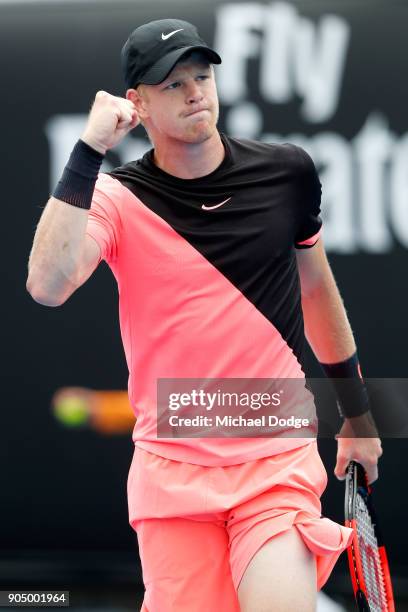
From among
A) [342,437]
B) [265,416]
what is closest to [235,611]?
[265,416]

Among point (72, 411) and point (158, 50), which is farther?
point (72, 411)

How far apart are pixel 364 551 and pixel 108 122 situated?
140cm

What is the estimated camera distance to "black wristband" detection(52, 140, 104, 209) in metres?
2.96

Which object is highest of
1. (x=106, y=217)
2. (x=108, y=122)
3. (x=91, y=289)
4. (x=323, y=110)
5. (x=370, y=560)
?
(x=323, y=110)

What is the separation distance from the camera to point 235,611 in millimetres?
3119

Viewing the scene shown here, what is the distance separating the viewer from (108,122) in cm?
301

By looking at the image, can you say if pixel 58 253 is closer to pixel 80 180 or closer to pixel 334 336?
pixel 80 180

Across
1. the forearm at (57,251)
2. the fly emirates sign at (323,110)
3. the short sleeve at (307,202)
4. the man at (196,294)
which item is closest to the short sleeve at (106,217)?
the man at (196,294)

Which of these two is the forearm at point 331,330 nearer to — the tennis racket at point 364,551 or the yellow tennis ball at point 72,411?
the tennis racket at point 364,551

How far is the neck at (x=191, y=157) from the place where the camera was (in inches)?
127

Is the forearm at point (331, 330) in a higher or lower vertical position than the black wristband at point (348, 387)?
higher

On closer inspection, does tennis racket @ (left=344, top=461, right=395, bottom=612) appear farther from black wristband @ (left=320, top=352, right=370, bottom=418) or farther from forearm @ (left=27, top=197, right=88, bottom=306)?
forearm @ (left=27, top=197, right=88, bottom=306)

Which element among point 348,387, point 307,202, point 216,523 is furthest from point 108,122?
point 348,387

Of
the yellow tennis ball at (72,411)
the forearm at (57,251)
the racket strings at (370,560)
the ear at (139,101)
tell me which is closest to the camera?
the forearm at (57,251)
